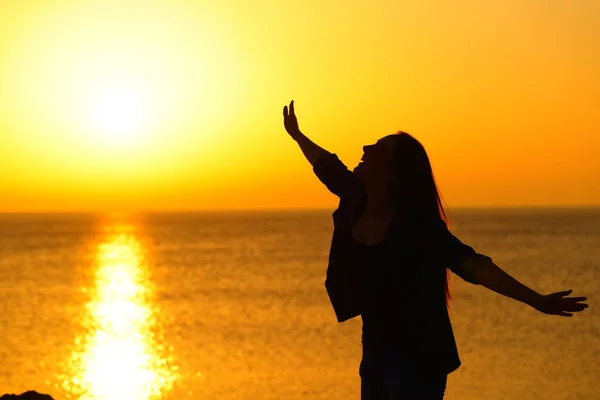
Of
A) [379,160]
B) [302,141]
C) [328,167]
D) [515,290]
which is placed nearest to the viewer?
[515,290]

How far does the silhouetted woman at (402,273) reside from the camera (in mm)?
4723

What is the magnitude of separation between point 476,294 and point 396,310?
2240 inches

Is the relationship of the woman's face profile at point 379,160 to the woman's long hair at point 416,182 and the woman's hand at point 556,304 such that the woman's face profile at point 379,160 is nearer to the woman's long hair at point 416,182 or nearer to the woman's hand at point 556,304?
the woman's long hair at point 416,182

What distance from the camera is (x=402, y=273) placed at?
4773mm

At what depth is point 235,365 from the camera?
34969 millimetres

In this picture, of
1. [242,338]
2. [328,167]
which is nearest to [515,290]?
[328,167]

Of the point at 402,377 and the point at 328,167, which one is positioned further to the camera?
the point at 328,167

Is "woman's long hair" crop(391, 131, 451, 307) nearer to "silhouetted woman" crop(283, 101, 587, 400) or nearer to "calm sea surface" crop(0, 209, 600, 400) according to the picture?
"silhouetted woman" crop(283, 101, 587, 400)

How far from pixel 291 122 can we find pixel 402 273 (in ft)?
3.33

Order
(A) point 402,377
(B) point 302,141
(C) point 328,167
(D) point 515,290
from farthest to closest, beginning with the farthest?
1. (B) point 302,141
2. (C) point 328,167
3. (A) point 402,377
4. (D) point 515,290

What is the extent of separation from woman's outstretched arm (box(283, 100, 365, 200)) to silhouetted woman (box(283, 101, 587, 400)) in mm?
102

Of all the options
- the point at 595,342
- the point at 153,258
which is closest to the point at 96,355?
the point at 595,342

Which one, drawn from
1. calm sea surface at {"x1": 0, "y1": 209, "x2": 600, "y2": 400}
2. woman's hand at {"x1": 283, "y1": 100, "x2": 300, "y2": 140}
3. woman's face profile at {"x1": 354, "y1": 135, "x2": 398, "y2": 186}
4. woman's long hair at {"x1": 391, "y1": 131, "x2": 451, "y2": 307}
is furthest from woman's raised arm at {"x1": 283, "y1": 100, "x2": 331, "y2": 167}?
calm sea surface at {"x1": 0, "y1": 209, "x2": 600, "y2": 400}

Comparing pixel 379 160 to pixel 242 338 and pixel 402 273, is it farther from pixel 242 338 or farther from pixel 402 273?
pixel 242 338
